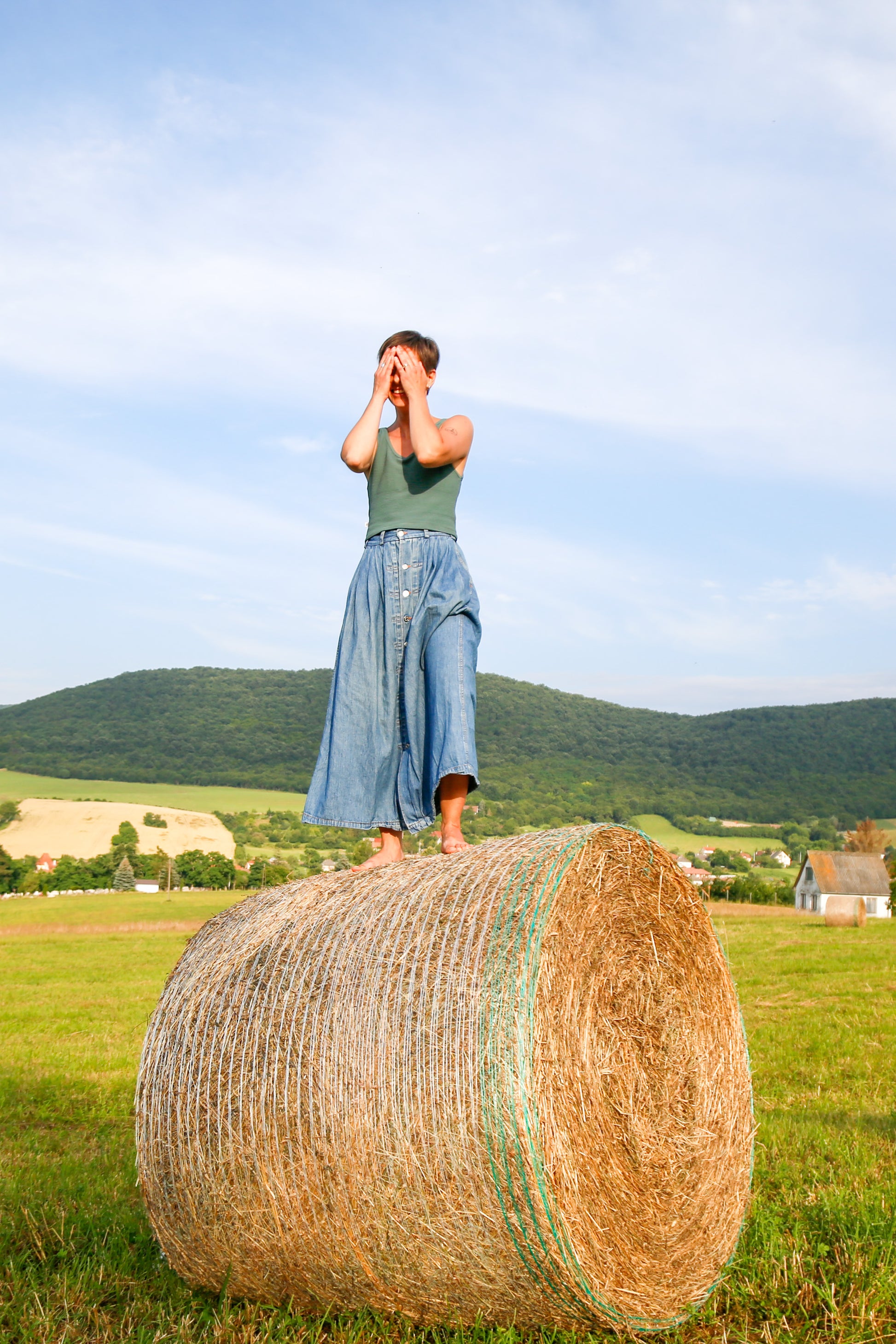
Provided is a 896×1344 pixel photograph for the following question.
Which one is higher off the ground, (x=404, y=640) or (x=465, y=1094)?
(x=404, y=640)

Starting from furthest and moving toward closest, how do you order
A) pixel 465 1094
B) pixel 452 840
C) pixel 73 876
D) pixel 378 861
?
pixel 73 876 → pixel 378 861 → pixel 452 840 → pixel 465 1094

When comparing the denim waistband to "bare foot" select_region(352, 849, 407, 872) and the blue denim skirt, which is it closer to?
the blue denim skirt

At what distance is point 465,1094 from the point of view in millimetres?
3254

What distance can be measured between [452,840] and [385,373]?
7.13 ft

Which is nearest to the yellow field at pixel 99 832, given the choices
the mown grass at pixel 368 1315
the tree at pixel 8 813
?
the tree at pixel 8 813

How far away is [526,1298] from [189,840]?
6064 cm

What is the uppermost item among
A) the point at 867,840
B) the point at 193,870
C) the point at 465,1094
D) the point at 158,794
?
the point at 158,794

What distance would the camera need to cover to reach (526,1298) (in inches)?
130

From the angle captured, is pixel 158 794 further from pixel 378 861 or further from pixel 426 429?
pixel 426 429

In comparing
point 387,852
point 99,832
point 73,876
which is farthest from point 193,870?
point 387,852

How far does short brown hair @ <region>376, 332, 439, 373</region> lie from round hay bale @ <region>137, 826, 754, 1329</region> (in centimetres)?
234

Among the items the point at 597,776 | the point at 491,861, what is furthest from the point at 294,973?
the point at 597,776

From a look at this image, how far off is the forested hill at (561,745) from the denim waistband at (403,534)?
60665 mm

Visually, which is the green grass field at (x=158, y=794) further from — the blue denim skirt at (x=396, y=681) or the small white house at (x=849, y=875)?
the blue denim skirt at (x=396, y=681)
